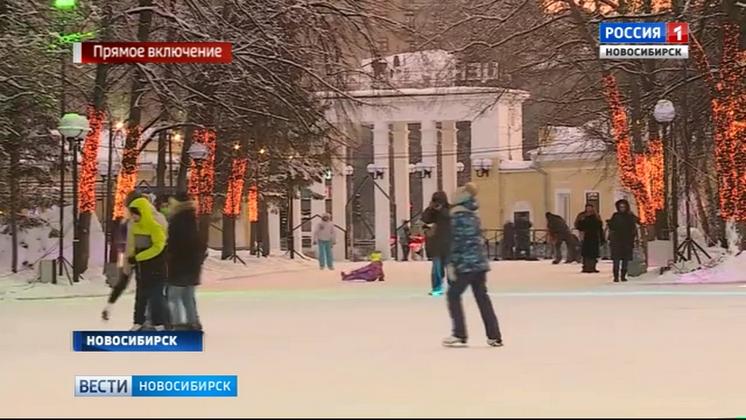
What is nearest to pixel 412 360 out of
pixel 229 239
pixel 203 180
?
pixel 203 180

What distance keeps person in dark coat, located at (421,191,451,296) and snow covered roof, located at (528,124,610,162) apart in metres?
9.89

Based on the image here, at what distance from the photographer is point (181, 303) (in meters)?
9.37

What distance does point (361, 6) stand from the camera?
1895 centimetres

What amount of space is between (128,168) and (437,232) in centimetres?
689

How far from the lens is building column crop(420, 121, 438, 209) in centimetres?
4006

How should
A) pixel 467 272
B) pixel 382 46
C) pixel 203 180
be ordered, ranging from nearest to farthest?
pixel 467 272 < pixel 382 46 < pixel 203 180

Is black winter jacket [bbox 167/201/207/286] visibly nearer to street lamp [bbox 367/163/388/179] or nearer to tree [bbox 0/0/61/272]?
tree [bbox 0/0/61/272]

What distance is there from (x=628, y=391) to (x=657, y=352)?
216cm

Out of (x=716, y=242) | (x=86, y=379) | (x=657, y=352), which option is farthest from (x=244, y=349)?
(x=716, y=242)

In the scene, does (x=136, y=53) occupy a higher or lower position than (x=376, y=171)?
lower

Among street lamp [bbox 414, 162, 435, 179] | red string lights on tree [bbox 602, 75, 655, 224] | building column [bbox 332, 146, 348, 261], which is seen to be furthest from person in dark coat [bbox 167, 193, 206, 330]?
street lamp [bbox 414, 162, 435, 179]

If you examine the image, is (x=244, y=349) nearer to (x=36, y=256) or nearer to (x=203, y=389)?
(x=203, y=389)

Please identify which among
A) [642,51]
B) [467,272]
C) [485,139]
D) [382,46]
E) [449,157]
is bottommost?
[467,272]

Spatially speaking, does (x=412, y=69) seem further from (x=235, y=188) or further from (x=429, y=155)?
(x=429, y=155)
